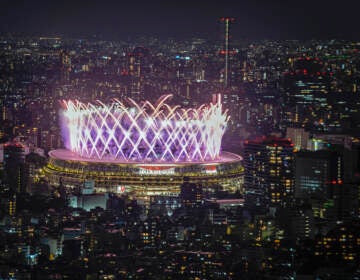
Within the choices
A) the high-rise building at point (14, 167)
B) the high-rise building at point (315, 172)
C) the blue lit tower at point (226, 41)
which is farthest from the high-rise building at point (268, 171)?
the high-rise building at point (14, 167)

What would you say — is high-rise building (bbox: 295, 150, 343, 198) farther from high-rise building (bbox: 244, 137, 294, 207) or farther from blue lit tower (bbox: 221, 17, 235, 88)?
blue lit tower (bbox: 221, 17, 235, 88)

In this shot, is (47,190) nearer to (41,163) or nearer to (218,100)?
(41,163)

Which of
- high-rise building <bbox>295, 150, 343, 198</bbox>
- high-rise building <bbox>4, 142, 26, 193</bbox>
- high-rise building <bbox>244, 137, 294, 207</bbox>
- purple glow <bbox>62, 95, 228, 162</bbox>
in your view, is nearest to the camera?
high-rise building <bbox>244, 137, 294, 207</bbox>

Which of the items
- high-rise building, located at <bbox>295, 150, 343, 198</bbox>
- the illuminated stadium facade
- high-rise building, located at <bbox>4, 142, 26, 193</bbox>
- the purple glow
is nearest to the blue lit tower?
the illuminated stadium facade

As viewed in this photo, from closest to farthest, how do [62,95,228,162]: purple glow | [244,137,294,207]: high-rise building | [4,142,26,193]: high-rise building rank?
[244,137,294,207]: high-rise building < [4,142,26,193]: high-rise building < [62,95,228,162]: purple glow

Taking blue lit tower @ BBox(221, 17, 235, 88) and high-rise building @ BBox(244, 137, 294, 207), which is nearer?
high-rise building @ BBox(244, 137, 294, 207)

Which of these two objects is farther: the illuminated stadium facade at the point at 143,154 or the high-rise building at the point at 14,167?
the high-rise building at the point at 14,167

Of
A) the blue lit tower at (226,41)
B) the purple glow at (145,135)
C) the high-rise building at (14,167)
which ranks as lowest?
the high-rise building at (14,167)

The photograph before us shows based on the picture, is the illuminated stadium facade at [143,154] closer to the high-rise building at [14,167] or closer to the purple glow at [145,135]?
the purple glow at [145,135]
